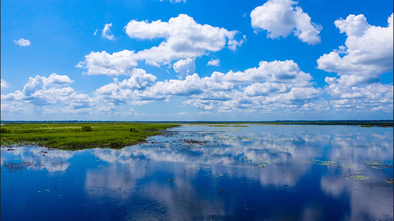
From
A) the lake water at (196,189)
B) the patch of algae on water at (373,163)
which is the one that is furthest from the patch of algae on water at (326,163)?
the patch of algae on water at (373,163)

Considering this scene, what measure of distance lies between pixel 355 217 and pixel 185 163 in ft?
55.9

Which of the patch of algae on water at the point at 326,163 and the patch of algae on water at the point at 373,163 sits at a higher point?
the patch of algae on water at the point at 373,163

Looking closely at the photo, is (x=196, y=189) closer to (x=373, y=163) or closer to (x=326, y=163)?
(x=326, y=163)

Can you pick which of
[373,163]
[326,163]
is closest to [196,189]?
[326,163]

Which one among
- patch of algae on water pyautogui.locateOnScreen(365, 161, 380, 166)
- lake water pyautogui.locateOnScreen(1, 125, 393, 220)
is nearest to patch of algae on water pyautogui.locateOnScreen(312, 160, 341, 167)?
lake water pyautogui.locateOnScreen(1, 125, 393, 220)

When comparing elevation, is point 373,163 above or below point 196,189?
above

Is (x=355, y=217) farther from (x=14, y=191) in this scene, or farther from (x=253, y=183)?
(x=14, y=191)

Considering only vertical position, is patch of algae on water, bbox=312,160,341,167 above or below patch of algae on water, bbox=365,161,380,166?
below

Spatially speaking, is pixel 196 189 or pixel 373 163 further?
pixel 373 163

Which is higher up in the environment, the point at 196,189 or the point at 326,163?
the point at 326,163

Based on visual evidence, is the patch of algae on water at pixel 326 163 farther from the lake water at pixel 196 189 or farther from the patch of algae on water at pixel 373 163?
the patch of algae on water at pixel 373 163

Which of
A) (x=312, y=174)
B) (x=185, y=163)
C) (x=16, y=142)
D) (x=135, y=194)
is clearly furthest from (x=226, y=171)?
(x=16, y=142)

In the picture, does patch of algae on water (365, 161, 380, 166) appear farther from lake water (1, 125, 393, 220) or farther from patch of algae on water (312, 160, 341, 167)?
patch of algae on water (312, 160, 341, 167)

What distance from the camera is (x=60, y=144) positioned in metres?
38.5
